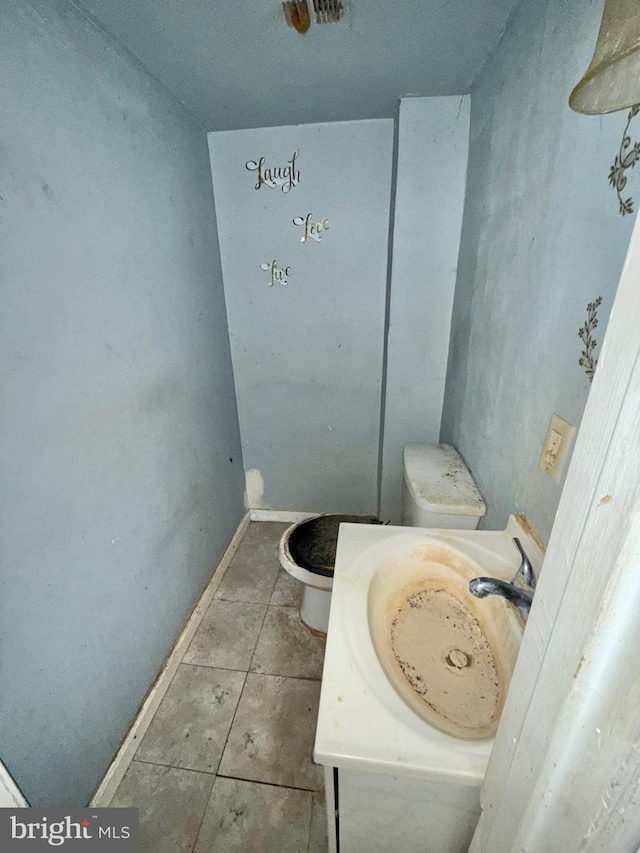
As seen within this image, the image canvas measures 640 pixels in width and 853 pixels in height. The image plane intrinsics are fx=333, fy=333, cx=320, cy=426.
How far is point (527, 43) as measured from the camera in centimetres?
80

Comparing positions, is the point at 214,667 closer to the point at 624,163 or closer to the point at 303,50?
the point at 624,163

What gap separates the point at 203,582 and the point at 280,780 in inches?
30.5

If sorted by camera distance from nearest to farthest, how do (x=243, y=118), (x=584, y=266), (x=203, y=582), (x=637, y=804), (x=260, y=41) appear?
(x=637, y=804) → (x=584, y=266) → (x=260, y=41) → (x=243, y=118) → (x=203, y=582)

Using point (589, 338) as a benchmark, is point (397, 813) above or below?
below

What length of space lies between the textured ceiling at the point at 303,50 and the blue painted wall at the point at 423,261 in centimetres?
10

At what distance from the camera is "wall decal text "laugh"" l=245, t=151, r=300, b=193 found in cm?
151

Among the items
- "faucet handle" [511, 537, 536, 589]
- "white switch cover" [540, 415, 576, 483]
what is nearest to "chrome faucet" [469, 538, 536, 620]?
"faucet handle" [511, 537, 536, 589]

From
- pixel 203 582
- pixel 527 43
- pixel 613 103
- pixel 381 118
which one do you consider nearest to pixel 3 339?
pixel 613 103

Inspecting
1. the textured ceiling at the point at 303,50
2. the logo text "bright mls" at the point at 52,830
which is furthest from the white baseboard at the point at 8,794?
the textured ceiling at the point at 303,50

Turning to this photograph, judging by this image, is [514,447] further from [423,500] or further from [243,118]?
[243,118]

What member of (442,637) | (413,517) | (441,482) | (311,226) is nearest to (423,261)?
(311,226)

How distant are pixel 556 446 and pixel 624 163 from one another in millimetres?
470

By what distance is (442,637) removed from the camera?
729 millimetres

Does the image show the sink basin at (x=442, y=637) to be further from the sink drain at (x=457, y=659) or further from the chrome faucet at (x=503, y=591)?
the chrome faucet at (x=503, y=591)
